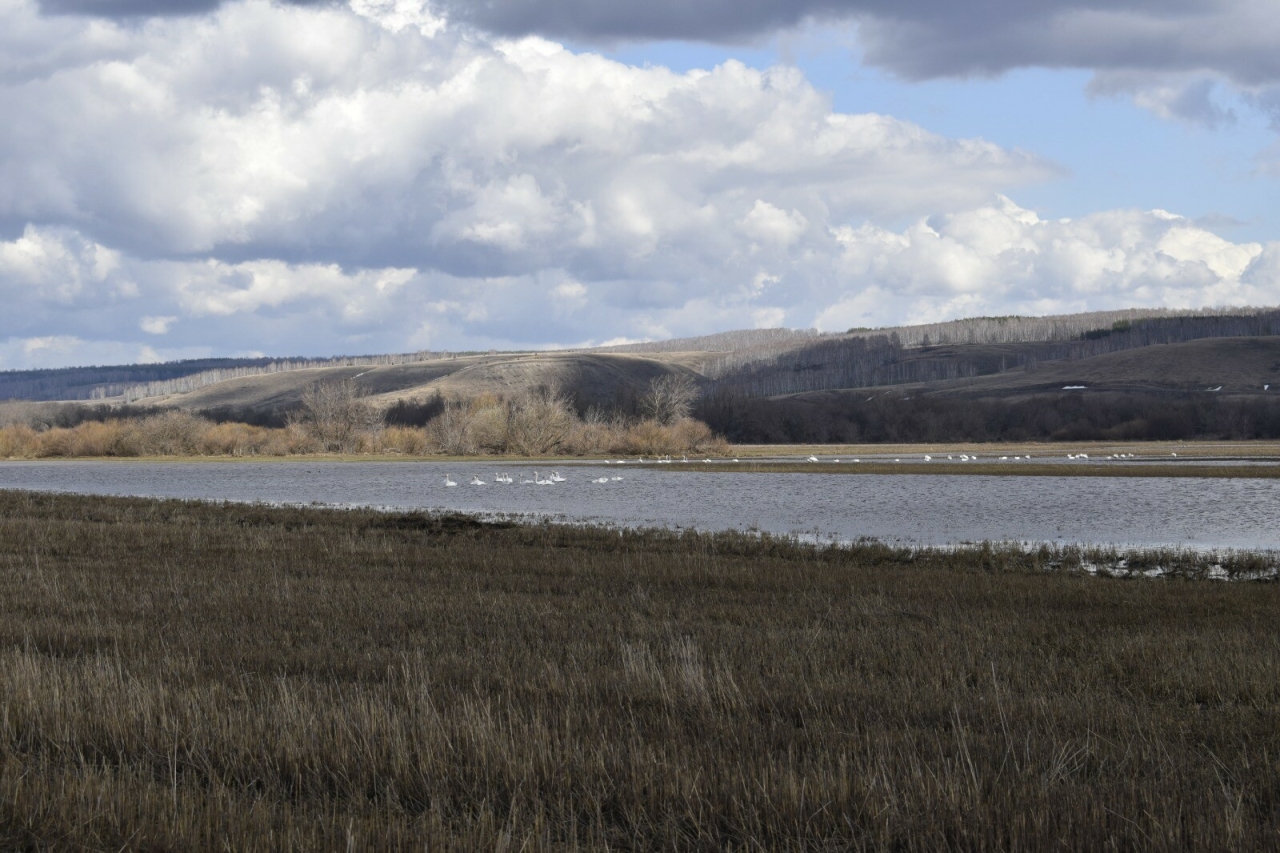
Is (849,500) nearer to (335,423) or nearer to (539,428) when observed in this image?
(539,428)

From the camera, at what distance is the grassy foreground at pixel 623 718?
606 centimetres

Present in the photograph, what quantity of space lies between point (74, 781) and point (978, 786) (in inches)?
210

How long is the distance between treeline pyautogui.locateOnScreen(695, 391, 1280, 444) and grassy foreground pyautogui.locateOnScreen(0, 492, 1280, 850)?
146469 millimetres

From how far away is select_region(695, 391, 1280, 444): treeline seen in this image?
148750 mm

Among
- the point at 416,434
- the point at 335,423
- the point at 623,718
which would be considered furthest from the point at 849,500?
the point at 335,423

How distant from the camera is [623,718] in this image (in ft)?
27.7

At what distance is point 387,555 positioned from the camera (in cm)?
2333

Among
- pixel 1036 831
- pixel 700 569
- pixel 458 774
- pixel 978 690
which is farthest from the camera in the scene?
pixel 700 569

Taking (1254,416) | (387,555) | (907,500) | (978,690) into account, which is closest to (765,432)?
(1254,416)

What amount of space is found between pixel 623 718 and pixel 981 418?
16839 centimetres

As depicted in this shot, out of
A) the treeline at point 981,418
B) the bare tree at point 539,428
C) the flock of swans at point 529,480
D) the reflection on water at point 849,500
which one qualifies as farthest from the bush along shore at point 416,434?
the flock of swans at point 529,480

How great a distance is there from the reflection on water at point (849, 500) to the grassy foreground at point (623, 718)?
1711cm

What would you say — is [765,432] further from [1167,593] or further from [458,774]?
[458,774]

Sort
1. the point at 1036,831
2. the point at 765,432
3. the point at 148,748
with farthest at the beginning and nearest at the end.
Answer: the point at 765,432
the point at 148,748
the point at 1036,831
